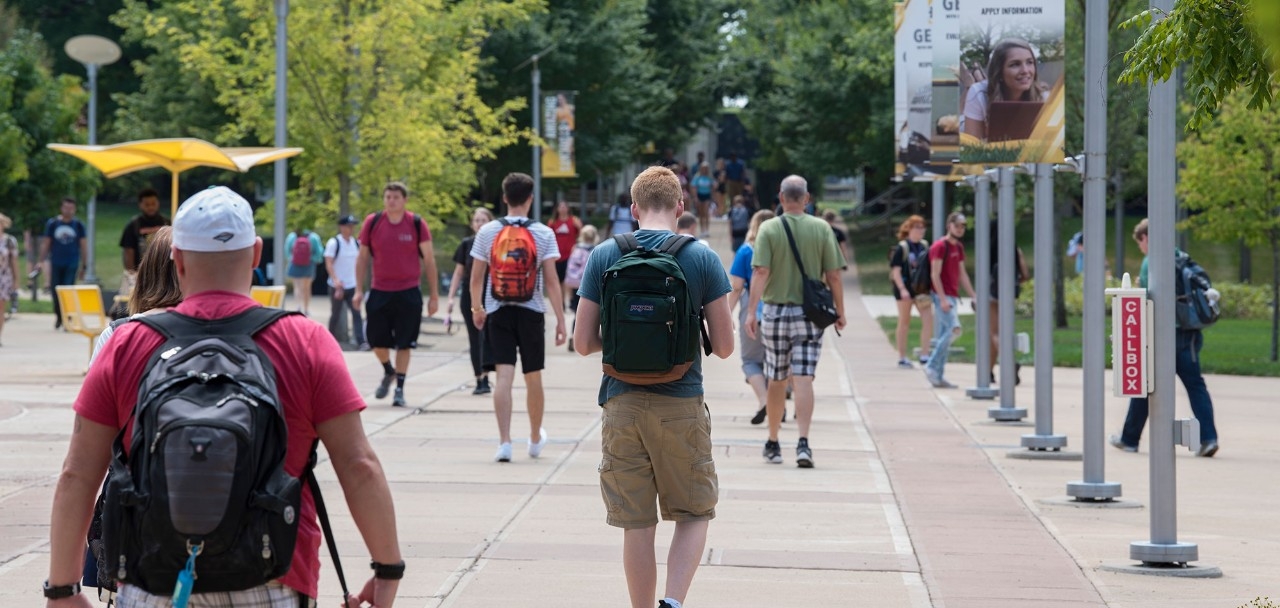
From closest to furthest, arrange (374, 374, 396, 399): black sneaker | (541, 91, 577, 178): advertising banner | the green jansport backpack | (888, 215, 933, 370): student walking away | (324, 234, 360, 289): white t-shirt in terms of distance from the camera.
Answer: the green jansport backpack, (374, 374, 396, 399): black sneaker, (888, 215, 933, 370): student walking away, (324, 234, 360, 289): white t-shirt, (541, 91, 577, 178): advertising banner

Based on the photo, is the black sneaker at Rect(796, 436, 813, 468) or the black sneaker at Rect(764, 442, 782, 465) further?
the black sneaker at Rect(764, 442, 782, 465)

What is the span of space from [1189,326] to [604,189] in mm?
57591

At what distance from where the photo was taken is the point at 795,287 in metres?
10.4

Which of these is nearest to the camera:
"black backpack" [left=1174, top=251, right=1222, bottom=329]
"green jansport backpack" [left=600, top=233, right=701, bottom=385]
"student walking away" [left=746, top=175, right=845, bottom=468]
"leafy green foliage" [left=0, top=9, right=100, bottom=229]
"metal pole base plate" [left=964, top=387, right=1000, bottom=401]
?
"green jansport backpack" [left=600, top=233, right=701, bottom=385]

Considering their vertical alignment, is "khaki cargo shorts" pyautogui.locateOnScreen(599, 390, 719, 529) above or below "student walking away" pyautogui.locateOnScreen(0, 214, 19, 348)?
below

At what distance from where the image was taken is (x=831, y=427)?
13180 millimetres

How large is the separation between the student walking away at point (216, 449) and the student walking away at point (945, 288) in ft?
45.0

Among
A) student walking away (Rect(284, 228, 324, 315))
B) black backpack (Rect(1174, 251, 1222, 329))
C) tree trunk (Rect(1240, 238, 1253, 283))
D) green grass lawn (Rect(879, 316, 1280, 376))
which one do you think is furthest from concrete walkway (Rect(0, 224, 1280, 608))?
tree trunk (Rect(1240, 238, 1253, 283))

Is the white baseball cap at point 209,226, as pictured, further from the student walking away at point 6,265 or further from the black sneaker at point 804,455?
the student walking away at point 6,265

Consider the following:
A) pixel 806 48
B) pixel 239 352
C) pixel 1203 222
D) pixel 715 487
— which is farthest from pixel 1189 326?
pixel 806 48

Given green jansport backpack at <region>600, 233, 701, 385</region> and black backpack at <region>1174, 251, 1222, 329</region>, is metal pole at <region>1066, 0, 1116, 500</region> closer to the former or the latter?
black backpack at <region>1174, 251, 1222, 329</region>

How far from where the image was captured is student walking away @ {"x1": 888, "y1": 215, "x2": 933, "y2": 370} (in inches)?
693

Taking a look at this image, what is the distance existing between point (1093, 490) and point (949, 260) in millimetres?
8072

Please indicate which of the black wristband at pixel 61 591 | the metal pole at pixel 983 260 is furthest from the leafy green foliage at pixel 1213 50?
the metal pole at pixel 983 260
